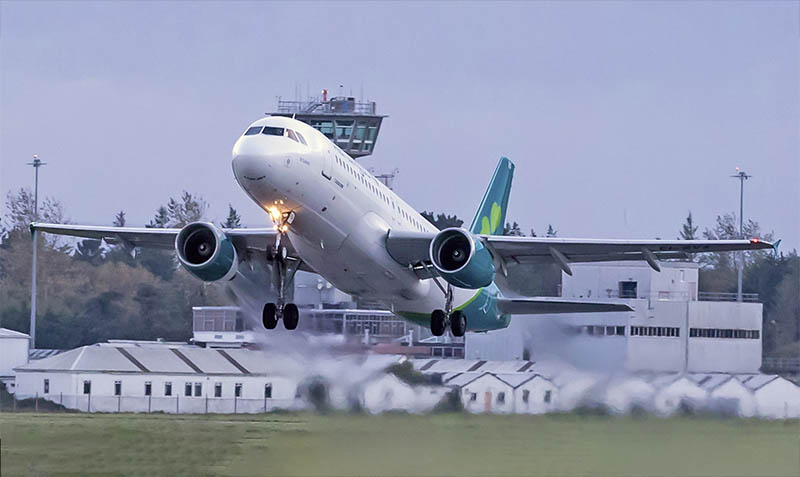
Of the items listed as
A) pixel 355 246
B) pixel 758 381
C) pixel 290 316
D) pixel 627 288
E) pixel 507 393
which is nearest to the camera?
pixel 355 246

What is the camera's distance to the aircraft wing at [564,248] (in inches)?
1316

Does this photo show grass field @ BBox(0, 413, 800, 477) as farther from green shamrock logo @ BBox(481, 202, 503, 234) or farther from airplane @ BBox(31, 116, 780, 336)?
green shamrock logo @ BBox(481, 202, 503, 234)

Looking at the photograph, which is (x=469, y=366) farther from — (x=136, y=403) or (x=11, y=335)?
(x=11, y=335)

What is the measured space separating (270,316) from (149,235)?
4.34 m

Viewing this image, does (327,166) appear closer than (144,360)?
Yes

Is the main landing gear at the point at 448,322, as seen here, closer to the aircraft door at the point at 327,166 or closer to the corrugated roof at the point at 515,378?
the corrugated roof at the point at 515,378

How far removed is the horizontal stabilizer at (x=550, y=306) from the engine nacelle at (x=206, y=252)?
24.5ft

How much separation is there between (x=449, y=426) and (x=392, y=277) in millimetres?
3919

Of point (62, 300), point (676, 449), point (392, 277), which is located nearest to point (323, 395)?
point (392, 277)

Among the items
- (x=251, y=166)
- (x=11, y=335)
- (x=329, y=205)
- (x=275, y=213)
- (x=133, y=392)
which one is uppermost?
(x=251, y=166)

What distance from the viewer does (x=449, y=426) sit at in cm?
3206

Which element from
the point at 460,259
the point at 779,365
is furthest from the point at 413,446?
the point at 779,365

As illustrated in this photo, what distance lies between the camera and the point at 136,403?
40.0 meters

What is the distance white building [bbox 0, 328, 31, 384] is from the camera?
41.6 m
